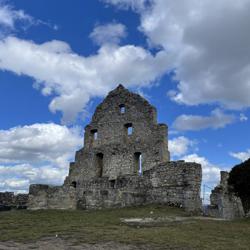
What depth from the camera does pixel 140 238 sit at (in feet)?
31.3

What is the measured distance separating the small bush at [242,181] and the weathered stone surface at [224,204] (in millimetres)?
1831

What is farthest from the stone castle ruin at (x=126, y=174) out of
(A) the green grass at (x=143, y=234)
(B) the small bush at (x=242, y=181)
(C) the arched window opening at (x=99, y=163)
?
(A) the green grass at (x=143, y=234)

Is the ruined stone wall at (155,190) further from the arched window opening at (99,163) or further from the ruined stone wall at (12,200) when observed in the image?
the arched window opening at (99,163)

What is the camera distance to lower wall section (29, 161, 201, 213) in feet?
66.8

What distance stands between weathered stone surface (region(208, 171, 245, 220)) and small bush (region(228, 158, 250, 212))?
183cm

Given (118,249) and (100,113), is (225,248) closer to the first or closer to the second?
(118,249)

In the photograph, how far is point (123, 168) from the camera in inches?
1164

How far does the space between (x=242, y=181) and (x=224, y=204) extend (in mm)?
3535

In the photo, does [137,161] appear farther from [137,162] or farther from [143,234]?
[143,234]

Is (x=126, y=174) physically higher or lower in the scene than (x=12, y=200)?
higher

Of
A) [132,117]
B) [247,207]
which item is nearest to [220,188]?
[247,207]

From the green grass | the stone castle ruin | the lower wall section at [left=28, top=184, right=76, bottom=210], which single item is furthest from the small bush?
the lower wall section at [left=28, top=184, right=76, bottom=210]

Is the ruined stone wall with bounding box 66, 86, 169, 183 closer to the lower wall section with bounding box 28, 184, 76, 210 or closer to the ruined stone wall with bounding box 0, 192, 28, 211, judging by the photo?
the ruined stone wall with bounding box 0, 192, 28, 211

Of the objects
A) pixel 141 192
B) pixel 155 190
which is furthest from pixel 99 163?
pixel 155 190
